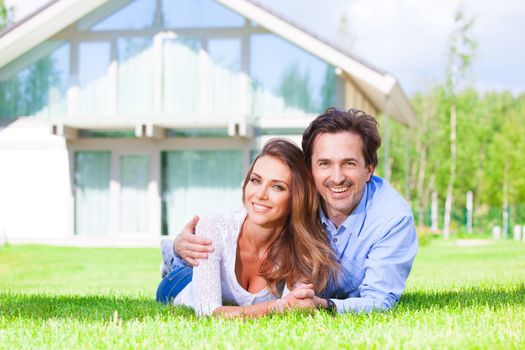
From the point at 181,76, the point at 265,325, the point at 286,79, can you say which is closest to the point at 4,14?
the point at 181,76

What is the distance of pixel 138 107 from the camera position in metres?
19.3

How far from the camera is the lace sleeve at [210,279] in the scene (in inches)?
185

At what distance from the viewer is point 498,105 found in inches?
1893

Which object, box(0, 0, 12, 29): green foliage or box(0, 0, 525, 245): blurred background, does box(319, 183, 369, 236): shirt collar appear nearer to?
box(0, 0, 525, 245): blurred background

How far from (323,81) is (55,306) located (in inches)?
A: 515

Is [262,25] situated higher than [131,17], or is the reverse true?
[131,17]

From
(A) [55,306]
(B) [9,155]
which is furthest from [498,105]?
(A) [55,306]

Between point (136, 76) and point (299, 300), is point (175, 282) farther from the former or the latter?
point (136, 76)

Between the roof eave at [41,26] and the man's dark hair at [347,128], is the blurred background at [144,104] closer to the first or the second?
the roof eave at [41,26]

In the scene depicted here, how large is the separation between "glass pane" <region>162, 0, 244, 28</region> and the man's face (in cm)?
1419

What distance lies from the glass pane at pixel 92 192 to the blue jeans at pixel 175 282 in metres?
13.8

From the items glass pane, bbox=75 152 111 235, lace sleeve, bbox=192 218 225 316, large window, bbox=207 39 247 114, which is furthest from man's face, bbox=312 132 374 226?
glass pane, bbox=75 152 111 235

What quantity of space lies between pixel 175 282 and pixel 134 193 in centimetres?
1359

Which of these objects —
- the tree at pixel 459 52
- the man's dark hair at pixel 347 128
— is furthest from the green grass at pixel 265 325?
the tree at pixel 459 52
